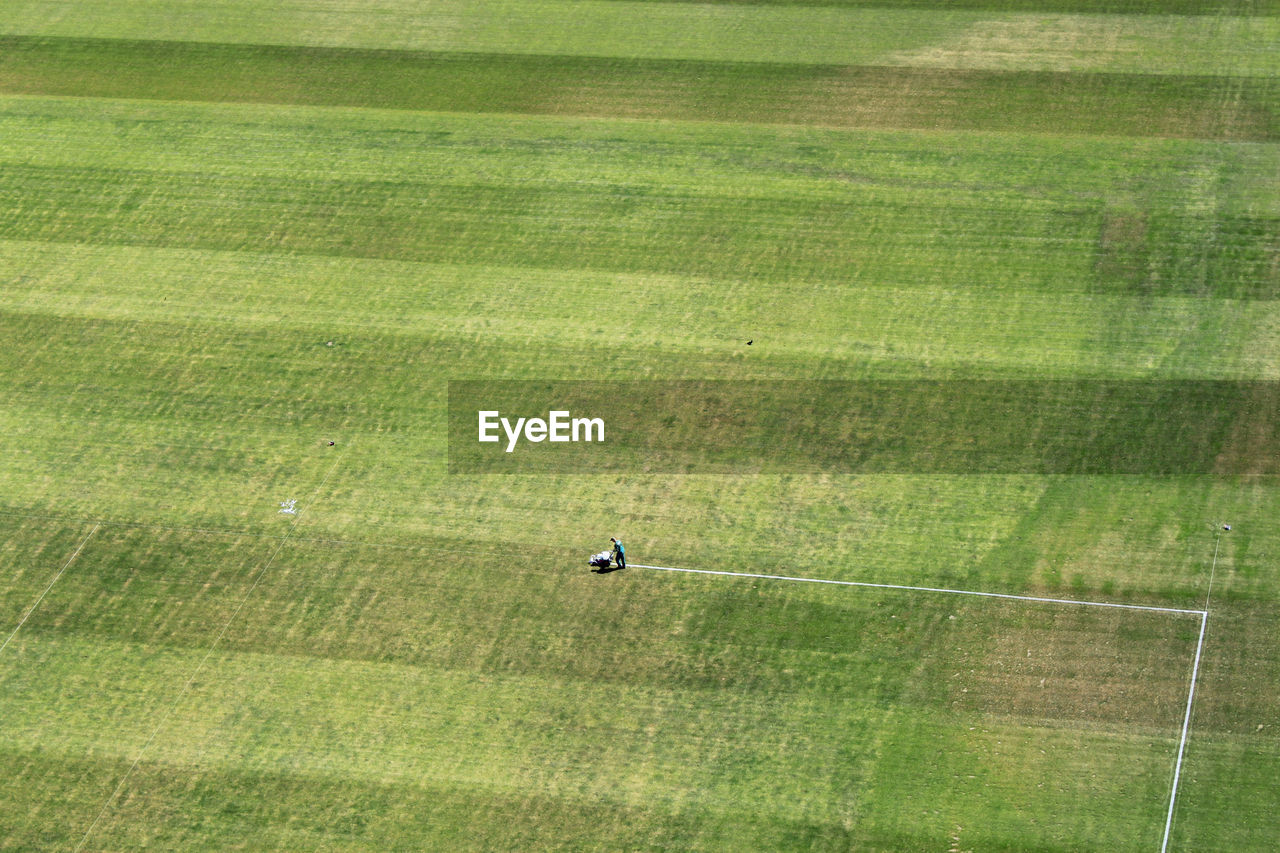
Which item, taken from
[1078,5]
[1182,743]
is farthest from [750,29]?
[1182,743]

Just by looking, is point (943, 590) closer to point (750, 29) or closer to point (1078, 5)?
point (750, 29)

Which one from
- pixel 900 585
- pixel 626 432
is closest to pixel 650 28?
pixel 626 432

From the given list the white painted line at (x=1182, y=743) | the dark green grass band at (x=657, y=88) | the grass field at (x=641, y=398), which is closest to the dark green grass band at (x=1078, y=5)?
the grass field at (x=641, y=398)

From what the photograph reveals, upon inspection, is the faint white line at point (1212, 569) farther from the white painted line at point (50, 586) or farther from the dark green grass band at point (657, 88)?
the white painted line at point (50, 586)

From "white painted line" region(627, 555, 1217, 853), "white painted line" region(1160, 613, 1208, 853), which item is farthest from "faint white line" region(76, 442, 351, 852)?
"white painted line" region(1160, 613, 1208, 853)

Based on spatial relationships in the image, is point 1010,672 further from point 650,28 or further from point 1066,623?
point 650,28

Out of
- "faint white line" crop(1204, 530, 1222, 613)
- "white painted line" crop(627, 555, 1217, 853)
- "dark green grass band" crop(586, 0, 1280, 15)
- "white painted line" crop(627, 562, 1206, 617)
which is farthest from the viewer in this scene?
"dark green grass band" crop(586, 0, 1280, 15)

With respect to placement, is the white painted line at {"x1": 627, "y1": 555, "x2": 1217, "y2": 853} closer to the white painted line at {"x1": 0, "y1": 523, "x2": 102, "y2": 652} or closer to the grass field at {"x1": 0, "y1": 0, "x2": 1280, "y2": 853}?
the grass field at {"x1": 0, "y1": 0, "x2": 1280, "y2": 853}
